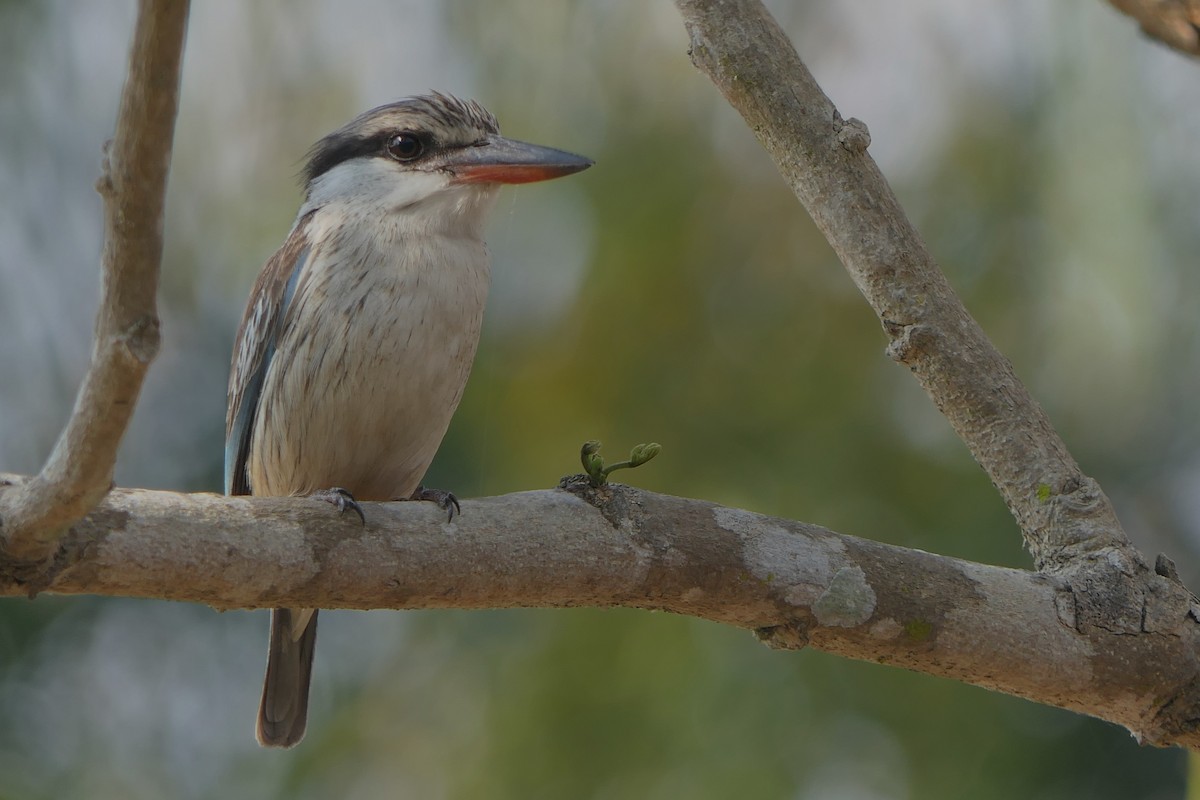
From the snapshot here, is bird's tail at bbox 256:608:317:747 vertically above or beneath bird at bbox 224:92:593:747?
beneath

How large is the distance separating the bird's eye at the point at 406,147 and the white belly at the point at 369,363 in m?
0.33

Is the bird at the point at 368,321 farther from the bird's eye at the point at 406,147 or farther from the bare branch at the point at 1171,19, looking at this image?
the bare branch at the point at 1171,19

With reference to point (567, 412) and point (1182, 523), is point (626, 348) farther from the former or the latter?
point (1182, 523)

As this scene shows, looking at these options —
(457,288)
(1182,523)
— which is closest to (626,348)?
(1182,523)

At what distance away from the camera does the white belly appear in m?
2.95

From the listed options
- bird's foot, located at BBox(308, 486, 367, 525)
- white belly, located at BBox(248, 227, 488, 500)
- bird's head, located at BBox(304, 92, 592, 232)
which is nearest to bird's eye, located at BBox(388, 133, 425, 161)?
bird's head, located at BBox(304, 92, 592, 232)

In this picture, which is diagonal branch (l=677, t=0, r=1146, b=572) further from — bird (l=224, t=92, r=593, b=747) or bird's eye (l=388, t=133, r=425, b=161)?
bird's eye (l=388, t=133, r=425, b=161)

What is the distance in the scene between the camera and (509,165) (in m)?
3.20

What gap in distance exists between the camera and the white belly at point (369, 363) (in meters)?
2.95

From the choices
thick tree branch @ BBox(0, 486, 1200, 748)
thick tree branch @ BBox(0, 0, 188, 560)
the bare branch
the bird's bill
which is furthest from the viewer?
the bird's bill

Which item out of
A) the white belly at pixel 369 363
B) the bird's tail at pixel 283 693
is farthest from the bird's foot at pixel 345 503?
the bird's tail at pixel 283 693

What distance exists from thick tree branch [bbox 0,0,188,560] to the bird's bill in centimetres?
167

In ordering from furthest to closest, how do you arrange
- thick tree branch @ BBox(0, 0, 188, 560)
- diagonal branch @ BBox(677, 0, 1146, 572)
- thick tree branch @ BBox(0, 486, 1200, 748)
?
diagonal branch @ BBox(677, 0, 1146, 572) → thick tree branch @ BBox(0, 486, 1200, 748) → thick tree branch @ BBox(0, 0, 188, 560)

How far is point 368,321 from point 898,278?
1.18 metres
